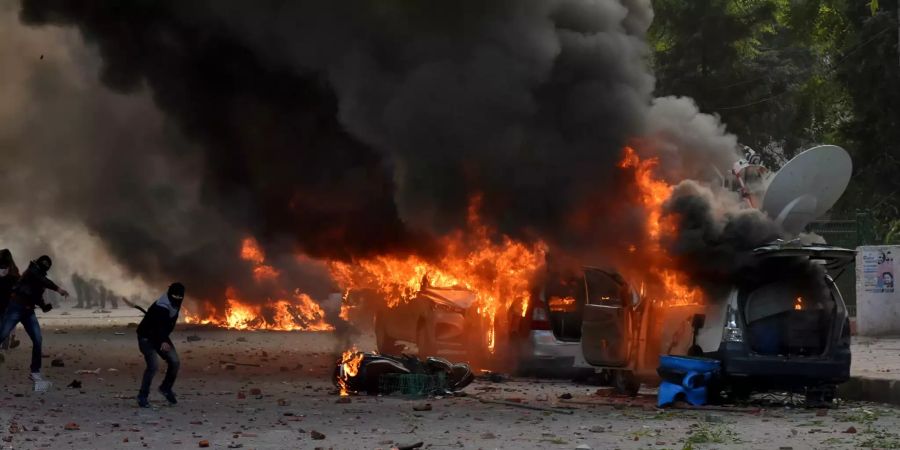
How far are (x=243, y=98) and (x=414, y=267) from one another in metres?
3.67

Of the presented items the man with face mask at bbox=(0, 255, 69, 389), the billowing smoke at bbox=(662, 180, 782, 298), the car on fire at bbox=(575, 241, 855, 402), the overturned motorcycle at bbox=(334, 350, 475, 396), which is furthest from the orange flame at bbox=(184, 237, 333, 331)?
the car on fire at bbox=(575, 241, 855, 402)

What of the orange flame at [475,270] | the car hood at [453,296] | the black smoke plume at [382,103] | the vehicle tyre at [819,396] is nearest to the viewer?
the vehicle tyre at [819,396]

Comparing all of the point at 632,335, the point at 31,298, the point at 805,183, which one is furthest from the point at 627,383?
the point at 31,298

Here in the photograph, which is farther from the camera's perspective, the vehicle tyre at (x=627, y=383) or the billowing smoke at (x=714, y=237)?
the vehicle tyre at (x=627, y=383)

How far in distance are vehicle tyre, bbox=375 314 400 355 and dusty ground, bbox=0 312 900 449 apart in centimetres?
347

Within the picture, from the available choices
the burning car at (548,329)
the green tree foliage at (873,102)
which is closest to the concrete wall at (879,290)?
the green tree foliage at (873,102)

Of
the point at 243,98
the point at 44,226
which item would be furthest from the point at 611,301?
the point at 44,226

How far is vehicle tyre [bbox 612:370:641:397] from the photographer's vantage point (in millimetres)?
14289

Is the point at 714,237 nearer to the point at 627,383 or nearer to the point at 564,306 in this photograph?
the point at 627,383

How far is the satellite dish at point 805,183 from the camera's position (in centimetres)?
1465

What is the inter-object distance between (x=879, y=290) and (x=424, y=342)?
9.63 metres

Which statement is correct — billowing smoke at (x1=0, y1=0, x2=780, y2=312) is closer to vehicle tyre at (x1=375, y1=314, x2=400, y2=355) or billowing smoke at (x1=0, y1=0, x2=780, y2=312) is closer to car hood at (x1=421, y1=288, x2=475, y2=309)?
car hood at (x1=421, y1=288, x2=475, y2=309)

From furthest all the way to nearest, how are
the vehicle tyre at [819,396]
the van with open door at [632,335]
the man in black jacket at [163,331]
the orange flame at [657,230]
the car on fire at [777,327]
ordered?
the orange flame at [657,230]
the van with open door at [632,335]
the man in black jacket at [163,331]
the vehicle tyre at [819,396]
the car on fire at [777,327]

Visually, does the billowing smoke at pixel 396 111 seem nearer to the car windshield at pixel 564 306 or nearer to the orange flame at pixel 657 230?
the orange flame at pixel 657 230
